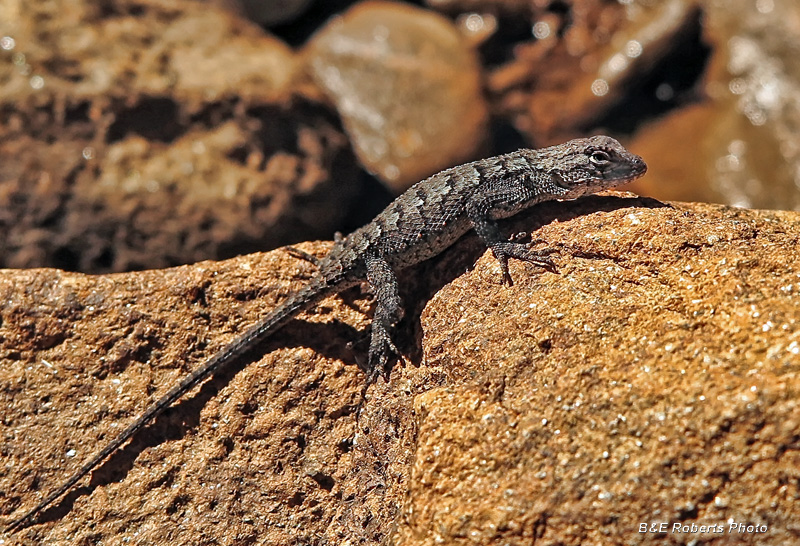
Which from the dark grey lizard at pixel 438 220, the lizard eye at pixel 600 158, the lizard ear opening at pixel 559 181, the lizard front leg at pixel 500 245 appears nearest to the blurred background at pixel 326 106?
the dark grey lizard at pixel 438 220

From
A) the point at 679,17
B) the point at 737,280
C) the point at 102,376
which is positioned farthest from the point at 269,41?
the point at 737,280

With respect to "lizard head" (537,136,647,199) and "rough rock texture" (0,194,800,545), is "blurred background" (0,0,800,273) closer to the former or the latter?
"rough rock texture" (0,194,800,545)

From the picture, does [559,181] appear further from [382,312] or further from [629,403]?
[629,403]

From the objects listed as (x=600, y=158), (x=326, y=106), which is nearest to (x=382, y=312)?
(x=600, y=158)

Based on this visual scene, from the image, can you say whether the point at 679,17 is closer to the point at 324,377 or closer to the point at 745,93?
the point at 745,93

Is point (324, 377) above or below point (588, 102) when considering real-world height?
below

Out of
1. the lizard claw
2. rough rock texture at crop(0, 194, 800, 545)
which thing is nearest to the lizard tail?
rough rock texture at crop(0, 194, 800, 545)

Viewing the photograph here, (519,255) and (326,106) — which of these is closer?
(519,255)
